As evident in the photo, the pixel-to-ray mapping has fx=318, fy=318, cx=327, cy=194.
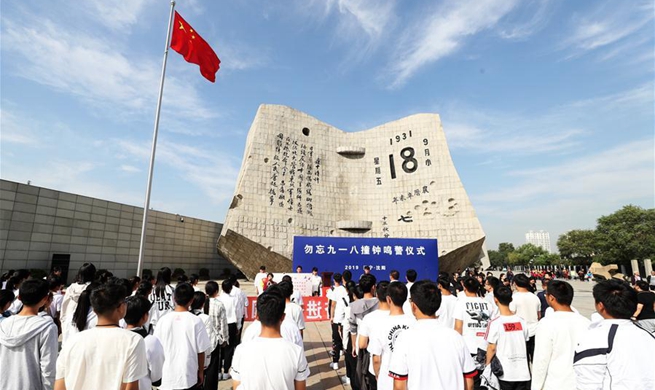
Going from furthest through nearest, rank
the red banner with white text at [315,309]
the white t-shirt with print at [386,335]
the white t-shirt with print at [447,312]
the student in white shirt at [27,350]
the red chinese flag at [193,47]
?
the red chinese flag at [193,47] < the red banner with white text at [315,309] < the white t-shirt with print at [447,312] < the white t-shirt with print at [386,335] < the student in white shirt at [27,350]

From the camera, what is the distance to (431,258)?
1498 cm

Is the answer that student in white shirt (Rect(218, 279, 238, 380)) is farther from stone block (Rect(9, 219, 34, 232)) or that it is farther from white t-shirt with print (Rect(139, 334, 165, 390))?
stone block (Rect(9, 219, 34, 232))

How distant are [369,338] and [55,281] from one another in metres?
4.78

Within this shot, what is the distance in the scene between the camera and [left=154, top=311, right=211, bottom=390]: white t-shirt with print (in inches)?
114

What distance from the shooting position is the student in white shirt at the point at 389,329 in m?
2.84

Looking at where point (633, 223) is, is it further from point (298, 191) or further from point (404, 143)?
point (298, 191)

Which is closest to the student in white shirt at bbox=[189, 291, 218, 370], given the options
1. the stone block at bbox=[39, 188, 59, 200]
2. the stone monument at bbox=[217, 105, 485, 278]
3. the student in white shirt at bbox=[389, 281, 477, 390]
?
the student in white shirt at bbox=[389, 281, 477, 390]

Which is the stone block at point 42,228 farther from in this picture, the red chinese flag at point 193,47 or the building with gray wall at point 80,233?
the red chinese flag at point 193,47

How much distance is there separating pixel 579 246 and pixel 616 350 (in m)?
50.5

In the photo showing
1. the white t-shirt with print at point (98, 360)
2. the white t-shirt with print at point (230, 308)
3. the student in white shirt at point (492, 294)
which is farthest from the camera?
the white t-shirt with print at point (230, 308)

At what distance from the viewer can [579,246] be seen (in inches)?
1634

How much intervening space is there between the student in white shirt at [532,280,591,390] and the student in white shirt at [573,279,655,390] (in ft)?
1.63

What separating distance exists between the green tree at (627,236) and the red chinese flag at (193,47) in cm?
4205

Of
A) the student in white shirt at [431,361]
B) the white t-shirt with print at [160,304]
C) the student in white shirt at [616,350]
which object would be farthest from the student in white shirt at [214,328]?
the student in white shirt at [616,350]
